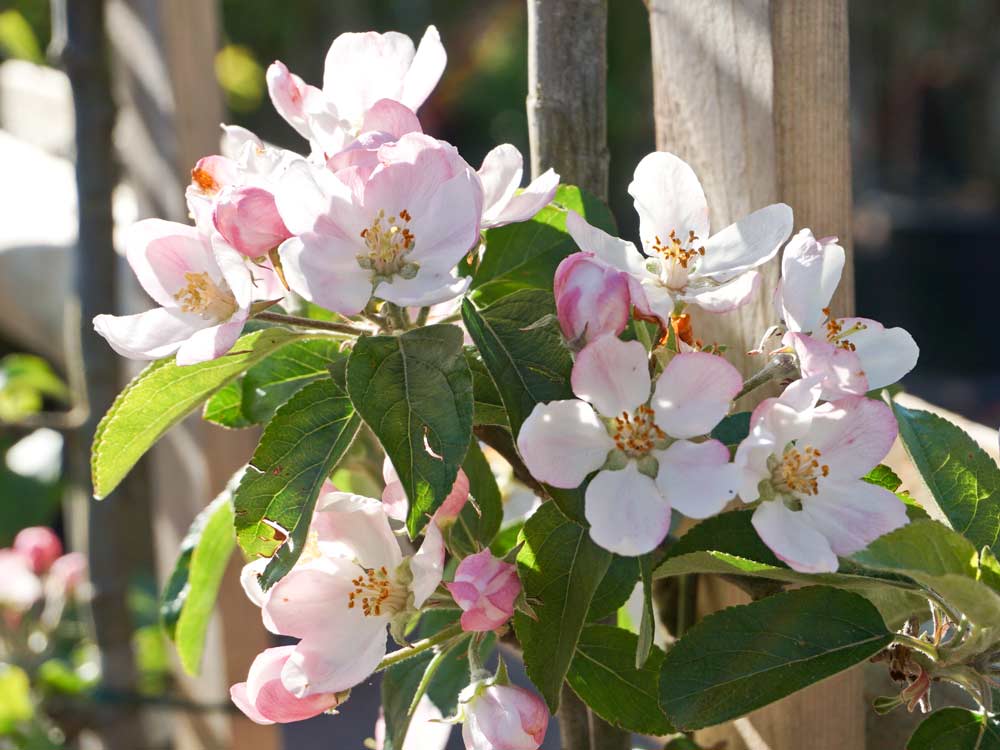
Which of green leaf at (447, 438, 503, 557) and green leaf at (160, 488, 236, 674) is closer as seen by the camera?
green leaf at (447, 438, 503, 557)

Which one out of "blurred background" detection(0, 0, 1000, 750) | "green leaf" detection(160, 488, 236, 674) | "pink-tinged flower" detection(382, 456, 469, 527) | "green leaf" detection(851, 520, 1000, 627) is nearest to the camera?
"green leaf" detection(851, 520, 1000, 627)

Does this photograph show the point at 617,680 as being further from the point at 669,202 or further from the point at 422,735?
the point at 669,202

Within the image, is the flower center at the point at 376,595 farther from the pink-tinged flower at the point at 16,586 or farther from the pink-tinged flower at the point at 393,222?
the pink-tinged flower at the point at 16,586

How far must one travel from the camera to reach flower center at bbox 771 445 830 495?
0.53 metres

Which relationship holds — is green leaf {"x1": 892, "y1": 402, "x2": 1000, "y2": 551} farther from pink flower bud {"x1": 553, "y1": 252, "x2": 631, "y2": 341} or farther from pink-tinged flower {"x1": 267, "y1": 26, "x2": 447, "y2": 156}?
pink-tinged flower {"x1": 267, "y1": 26, "x2": 447, "y2": 156}

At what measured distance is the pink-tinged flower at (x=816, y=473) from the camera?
1.67ft

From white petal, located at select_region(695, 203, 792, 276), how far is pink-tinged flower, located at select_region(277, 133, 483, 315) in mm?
145

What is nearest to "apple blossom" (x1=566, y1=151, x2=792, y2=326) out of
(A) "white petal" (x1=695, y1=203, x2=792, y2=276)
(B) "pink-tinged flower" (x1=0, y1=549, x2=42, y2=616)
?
(A) "white petal" (x1=695, y1=203, x2=792, y2=276)

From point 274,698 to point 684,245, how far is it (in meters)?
0.32

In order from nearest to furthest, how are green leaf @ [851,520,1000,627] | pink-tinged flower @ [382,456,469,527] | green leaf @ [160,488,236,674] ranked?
green leaf @ [851,520,1000,627]
pink-tinged flower @ [382,456,469,527]
green leaf @ [160,488,236,674]

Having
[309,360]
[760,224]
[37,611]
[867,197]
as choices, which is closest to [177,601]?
[309,360]

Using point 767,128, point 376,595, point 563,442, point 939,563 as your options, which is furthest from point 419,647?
point 767,128

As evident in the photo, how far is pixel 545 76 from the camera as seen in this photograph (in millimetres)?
732

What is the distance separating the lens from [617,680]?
0.63m
